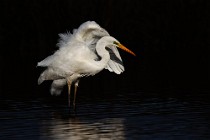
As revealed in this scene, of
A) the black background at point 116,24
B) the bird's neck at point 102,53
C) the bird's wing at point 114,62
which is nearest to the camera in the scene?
the bird's neck at point 102,53

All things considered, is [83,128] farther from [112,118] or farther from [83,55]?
[83,55]

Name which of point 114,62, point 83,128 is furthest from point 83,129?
point 114,62

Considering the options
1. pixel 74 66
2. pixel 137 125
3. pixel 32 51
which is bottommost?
pixel 137 125

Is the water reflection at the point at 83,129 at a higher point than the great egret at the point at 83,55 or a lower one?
lower

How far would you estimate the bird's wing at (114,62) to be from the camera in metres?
19.1

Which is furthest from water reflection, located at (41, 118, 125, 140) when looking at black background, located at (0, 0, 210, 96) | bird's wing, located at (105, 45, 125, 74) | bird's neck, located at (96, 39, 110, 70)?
black background, located at (0, 0, 210, 96)

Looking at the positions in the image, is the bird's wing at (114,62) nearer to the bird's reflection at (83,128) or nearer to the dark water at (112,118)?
the dark water at (112,118)

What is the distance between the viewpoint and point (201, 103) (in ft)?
58.8

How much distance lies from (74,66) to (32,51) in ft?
55.8

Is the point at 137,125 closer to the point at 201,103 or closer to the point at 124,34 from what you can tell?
the point at 201,103

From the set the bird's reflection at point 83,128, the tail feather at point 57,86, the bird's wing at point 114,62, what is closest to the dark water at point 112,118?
the bird's reflection at point 83,128

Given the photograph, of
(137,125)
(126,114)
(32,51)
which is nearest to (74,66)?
(126,114)

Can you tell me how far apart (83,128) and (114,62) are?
408 cm

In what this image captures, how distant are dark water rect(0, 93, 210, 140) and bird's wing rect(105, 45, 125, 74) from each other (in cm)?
71
